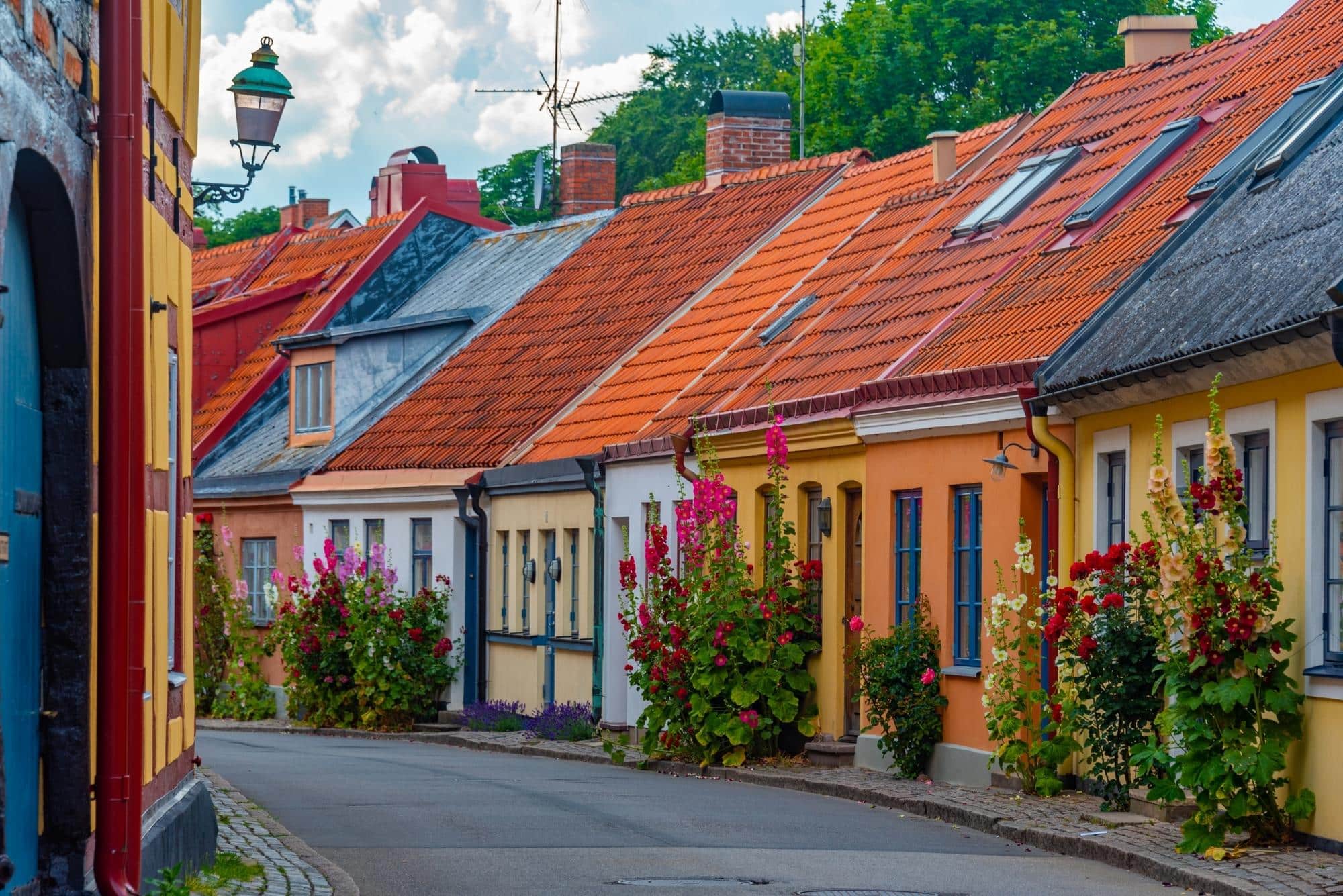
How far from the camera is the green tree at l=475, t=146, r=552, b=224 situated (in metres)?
66.8

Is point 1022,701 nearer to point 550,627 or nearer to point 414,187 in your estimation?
point 550,627

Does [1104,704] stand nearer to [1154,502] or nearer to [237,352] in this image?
[1154,502]

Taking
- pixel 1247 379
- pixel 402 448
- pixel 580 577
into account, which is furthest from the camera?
pixel 402 448

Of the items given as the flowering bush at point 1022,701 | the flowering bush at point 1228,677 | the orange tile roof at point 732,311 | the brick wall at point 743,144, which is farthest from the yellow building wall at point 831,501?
the brick wall at point 743,144

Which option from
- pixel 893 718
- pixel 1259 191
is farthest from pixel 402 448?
pixel 1259 191

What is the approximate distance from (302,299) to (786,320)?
52.9 ft

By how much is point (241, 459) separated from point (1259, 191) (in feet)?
73.7

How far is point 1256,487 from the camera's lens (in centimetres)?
1349

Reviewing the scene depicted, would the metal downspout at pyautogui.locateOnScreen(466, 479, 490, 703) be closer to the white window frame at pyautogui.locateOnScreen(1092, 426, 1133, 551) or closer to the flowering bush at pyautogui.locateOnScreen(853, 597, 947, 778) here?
the flowering bush at pyautogui.locateOnScreen(853, 597, 947, 778)

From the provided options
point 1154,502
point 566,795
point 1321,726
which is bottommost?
point 566,795

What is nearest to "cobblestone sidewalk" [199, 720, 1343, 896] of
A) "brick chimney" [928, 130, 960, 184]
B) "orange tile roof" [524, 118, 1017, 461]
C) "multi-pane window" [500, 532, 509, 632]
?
"orange tile roof" [524, 118, 1017, 461]

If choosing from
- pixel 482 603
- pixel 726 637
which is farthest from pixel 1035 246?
pixel 482 603

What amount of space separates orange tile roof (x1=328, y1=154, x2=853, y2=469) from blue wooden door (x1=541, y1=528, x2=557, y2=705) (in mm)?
1767

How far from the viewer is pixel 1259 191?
15.4 m
